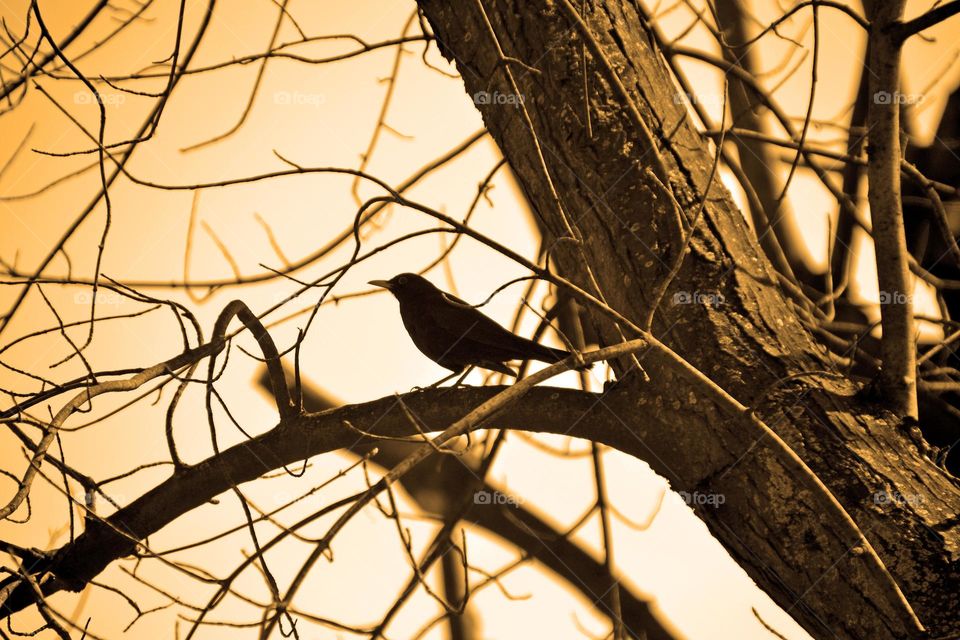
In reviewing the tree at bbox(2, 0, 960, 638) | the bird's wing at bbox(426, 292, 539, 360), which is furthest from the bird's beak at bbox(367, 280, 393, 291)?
the tree at bbox(2, 0, 960, 638)

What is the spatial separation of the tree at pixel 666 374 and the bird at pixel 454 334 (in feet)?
Answer: 0.90

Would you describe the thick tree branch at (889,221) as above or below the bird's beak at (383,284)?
below

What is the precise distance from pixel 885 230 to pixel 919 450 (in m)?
0.50

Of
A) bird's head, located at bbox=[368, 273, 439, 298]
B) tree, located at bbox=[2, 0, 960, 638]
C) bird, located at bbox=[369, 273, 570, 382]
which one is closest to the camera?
tree, located at bbox=[2, 0, 960, 638]

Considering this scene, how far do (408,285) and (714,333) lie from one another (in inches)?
47.2

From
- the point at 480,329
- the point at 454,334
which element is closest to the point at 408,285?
the point at 454,334

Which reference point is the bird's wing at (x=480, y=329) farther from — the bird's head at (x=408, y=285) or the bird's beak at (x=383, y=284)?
the bird's beak at (x=383, y=284)

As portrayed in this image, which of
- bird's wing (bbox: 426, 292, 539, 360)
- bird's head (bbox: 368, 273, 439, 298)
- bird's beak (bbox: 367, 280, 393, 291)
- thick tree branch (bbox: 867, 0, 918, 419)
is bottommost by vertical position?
thick tree branch (bbox: 867, 0, 918, 419)

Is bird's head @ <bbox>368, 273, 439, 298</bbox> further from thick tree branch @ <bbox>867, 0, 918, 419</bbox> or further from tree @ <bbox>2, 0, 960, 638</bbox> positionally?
thick tree branch @ <bbox>867, 0, 918, 419</bbox>

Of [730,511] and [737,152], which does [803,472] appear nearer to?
[730,511]

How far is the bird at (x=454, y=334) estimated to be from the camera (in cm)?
224

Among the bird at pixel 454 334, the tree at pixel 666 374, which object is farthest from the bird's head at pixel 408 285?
the tree at pixel 666 374

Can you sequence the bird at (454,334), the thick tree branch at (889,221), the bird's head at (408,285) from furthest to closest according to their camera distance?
the bird's head at (408,285)
the bird at (454,334)
the thick tree branch at (889,221)

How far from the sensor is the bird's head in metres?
2.64
